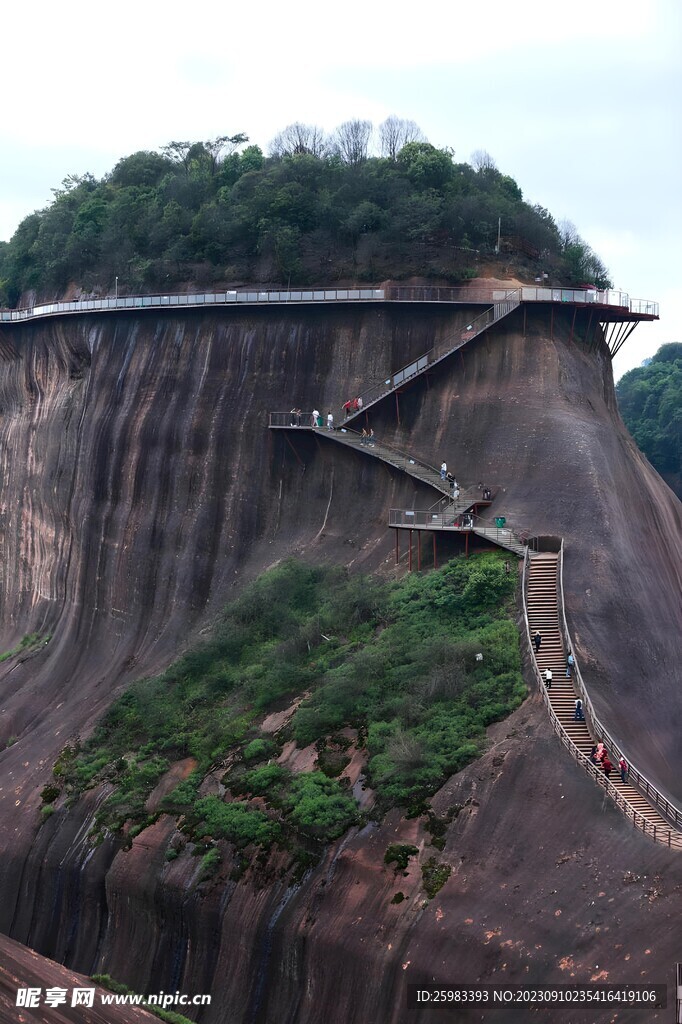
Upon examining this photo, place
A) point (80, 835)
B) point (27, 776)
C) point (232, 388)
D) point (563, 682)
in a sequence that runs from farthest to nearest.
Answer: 1. point (232, 388)
2. point (27, 776)
3. point (80, 835)
4. point (563, 682)

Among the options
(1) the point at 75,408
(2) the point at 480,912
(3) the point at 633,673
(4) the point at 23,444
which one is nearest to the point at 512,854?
(2) the point at 480,912

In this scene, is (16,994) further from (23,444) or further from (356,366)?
(23,444)

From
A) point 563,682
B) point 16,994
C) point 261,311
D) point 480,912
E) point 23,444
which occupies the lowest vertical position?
point 16,994

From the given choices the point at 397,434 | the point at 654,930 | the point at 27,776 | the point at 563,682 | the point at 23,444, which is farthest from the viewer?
the point at 23,444

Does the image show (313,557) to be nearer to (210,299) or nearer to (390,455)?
(390,455)

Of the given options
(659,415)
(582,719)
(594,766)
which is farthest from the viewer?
(659,415)

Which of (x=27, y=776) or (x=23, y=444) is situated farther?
(x=23, y=444)

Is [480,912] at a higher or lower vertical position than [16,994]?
higher

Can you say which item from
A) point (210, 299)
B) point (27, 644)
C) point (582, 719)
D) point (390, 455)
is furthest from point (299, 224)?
point (582, 719)
